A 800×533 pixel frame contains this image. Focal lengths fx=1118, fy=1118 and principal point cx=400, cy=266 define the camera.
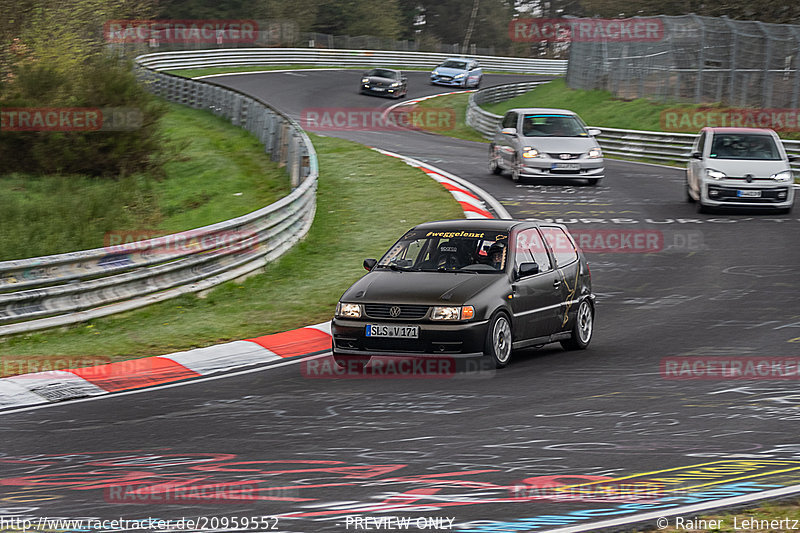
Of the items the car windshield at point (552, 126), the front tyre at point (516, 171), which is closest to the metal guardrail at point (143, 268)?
the front tyre at point (516, 171)

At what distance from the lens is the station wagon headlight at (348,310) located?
1027cm

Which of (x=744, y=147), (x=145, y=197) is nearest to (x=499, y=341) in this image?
(x=744, y=147)

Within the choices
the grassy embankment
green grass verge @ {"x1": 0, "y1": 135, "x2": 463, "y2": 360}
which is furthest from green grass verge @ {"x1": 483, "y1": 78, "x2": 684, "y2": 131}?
green grass verge @ {"x1": 0, "y1": 135, "x2": 463, "y2": 360}

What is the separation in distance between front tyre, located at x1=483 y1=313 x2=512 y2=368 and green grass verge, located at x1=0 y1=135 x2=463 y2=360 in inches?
135

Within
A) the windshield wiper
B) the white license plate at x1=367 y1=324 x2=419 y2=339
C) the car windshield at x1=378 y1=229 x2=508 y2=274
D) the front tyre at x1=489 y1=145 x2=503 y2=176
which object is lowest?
the front tyre at x1=489 y1=145 x2=503 y2=176

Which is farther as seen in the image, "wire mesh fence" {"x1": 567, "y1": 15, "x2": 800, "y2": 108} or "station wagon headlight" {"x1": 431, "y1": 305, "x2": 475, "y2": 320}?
"wire mesh fence" {"x1": 567, "y1": 15, "x2": 800, "y2": 108}

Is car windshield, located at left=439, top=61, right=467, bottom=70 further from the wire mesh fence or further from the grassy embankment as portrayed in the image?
the grassy embankment

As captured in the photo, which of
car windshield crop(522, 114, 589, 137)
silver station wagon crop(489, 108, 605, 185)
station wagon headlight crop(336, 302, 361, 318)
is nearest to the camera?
station wagon headlight crop(336, 302, 361, 318)

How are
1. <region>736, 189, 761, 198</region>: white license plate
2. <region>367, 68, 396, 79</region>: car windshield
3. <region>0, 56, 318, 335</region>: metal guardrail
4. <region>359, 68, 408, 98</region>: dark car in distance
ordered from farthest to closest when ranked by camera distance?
1. <region>367, 68, 396, 79</region>: car windshield
2. <region>359, 68, 408, 98</region>: dark car in distance
3. <region>736, 189, 761, 198</region>: white license plate
4. <region>0, 56, 318, 335</region>: metal guardrail

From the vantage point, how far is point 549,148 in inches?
981

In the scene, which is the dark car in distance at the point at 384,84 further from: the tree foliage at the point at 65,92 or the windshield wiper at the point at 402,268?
the windshield wiper at the point at 402,268

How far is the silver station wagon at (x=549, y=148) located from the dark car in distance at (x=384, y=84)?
82.8 feet

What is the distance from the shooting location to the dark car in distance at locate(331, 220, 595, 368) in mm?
9977

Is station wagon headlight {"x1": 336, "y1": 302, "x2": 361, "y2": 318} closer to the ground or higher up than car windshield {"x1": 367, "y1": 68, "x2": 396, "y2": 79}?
higher up
